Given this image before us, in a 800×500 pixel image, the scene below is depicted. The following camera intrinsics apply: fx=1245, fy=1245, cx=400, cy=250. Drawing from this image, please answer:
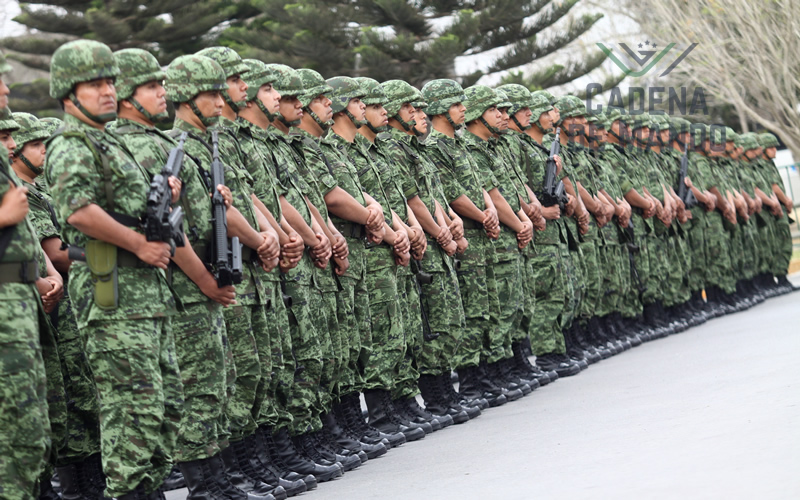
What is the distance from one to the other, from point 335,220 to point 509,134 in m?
3.52

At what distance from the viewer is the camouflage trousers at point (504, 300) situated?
940 centimetres

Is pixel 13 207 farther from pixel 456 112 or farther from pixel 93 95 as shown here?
pixel 456 112

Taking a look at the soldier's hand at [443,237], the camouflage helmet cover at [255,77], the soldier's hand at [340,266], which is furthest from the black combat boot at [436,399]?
the camouflage helmet cover at [255,77]

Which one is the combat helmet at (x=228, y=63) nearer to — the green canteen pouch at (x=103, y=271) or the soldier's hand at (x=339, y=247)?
the soldier's hand at (x=339, y=247)

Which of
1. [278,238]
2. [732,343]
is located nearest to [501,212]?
[732,343]

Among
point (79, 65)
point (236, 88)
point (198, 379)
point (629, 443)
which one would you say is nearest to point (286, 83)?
point (236, 88)

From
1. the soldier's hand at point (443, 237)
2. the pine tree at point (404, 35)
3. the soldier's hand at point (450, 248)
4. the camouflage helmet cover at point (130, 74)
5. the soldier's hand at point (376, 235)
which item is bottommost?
the soldier's hand at point (450, 248)

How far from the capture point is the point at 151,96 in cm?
551

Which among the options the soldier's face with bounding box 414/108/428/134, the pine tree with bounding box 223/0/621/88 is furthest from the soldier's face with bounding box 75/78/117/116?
the pine tree with bounding box 223/0/621/88

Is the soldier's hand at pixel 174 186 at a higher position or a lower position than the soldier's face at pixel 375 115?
lower

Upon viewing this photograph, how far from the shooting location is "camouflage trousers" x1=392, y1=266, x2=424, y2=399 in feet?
26.5

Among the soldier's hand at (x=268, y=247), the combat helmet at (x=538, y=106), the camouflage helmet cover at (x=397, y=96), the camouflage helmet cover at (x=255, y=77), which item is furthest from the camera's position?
the combat helmet at (x=538, y=106)

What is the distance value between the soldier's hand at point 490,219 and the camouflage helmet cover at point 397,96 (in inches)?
42.2

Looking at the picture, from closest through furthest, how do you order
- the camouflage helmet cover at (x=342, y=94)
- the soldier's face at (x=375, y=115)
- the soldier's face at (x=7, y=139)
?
the soldier's face at (x=7, y=139)
the camouflage helmet cover at (x=342, y=94)
the soldier's face at (x=375, y=115)
